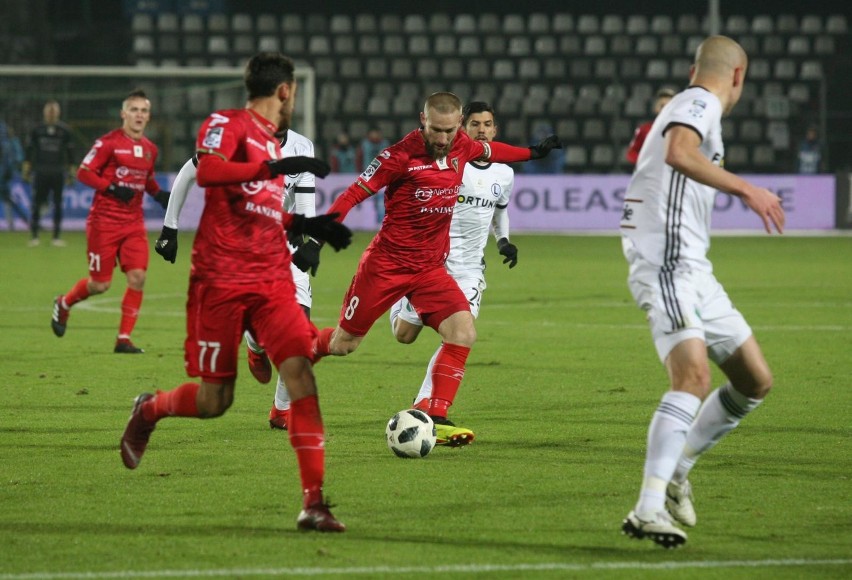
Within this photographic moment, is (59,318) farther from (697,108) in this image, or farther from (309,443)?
(697,108)

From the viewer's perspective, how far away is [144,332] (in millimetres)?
13328

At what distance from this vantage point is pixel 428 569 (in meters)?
4.90

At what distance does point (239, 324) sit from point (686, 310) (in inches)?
72.0

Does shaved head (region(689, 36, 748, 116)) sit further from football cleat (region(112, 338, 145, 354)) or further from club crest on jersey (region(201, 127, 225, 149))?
football cleat (region(112, 338, 145, 354))

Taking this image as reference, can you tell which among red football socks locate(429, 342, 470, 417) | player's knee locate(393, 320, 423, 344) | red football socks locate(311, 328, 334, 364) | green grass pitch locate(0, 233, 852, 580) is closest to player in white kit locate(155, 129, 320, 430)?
green grass pitch locate(0, 233, 852, 580)

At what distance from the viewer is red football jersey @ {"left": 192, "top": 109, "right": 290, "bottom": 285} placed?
5699mm

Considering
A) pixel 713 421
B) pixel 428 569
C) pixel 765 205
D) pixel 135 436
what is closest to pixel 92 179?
pixel 135 436

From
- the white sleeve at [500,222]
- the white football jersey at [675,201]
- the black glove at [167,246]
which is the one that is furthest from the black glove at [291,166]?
the white sleeve at [500,222]

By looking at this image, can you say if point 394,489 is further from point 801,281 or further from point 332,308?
point 801,281

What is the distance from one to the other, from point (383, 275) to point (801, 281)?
1182cm

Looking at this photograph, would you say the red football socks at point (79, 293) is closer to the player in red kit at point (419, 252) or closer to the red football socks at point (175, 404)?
the player in red kit at point (419, 252)

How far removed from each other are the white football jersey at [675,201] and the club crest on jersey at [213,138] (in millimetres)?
1649

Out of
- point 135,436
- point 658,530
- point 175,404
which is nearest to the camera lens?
point 658,530

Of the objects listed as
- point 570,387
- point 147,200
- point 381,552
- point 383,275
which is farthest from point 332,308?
point 147,200
